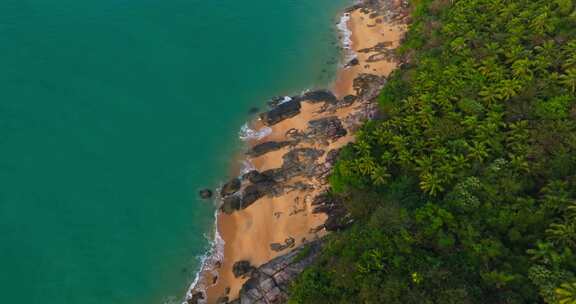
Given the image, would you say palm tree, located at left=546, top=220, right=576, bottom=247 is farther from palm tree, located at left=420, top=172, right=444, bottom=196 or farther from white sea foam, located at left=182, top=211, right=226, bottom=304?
white sea foam, located at left=182, top=211, right=226, bottom=304

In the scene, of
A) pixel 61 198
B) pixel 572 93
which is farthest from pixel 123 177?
pixel 572 93

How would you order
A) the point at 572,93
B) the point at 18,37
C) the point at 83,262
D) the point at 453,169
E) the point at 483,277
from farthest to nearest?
the point at 18,37 < the point at 83,262 < the point at 572,93 < the point at 453,169 < the point at 483,277

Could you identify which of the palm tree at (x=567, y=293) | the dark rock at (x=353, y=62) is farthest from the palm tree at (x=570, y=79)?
the dark rock at (x=353, y=62)

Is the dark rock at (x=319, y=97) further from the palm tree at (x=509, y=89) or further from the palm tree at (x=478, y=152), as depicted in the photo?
the palm tree at (x=478, y=152)

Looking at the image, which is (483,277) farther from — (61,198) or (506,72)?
(61,198)

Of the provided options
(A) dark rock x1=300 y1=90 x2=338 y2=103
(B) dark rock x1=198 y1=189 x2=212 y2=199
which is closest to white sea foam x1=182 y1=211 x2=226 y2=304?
(B) dark rock x1=198 y1=189 x2=212 y2=199

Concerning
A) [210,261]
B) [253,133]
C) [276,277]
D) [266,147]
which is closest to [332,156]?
[266,147]
